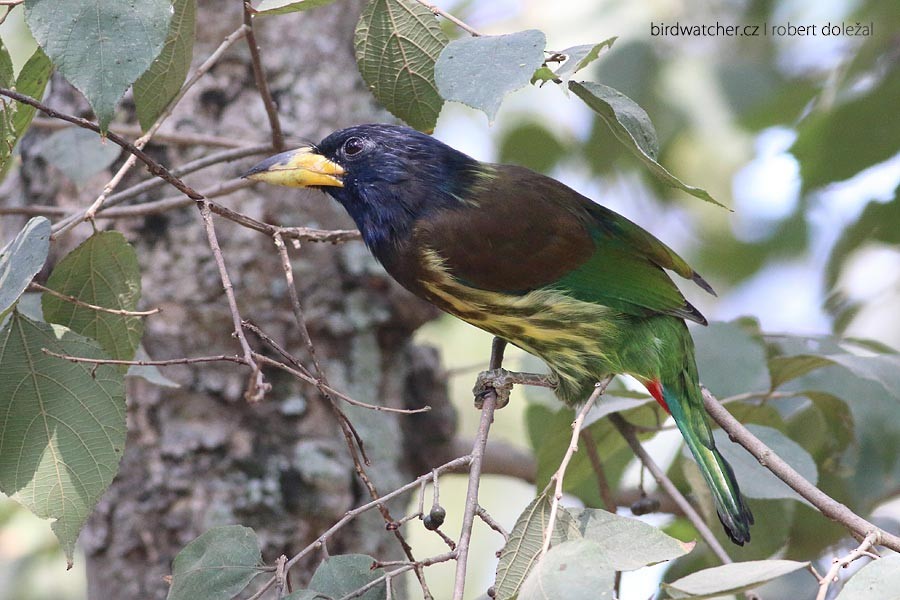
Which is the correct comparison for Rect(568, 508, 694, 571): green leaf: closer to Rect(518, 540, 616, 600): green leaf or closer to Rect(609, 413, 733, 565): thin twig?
Rect(518, 540, 616, 600): green leaf

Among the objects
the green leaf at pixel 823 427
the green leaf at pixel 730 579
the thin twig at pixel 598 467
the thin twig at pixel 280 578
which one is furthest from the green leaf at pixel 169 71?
the green leaf at pixel 823 427

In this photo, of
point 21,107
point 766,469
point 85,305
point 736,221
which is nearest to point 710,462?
point 766,469

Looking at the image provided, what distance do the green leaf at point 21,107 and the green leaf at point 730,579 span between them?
1331 mm

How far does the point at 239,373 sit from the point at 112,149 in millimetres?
691

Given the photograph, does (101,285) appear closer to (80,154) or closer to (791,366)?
(80,154)

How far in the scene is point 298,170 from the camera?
246 cm

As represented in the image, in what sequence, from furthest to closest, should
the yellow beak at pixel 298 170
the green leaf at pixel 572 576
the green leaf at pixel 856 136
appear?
1. the green leaf at pixel 856 136
2. the yellow beak at pixel 298 170
3. the green leaf at pixel 572 576

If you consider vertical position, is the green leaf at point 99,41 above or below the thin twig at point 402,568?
above

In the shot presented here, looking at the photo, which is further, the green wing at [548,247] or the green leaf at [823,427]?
the green leaf at [823,427]

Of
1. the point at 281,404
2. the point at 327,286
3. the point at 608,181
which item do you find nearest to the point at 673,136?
the point at 608,181

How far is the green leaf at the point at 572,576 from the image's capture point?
4.47ft

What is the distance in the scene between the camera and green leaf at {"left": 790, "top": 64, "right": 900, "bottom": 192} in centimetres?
305

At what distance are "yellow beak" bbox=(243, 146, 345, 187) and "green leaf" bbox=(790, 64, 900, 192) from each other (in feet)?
4.93

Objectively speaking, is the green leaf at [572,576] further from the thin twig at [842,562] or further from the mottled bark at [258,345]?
the mottled bark at [258,345]
